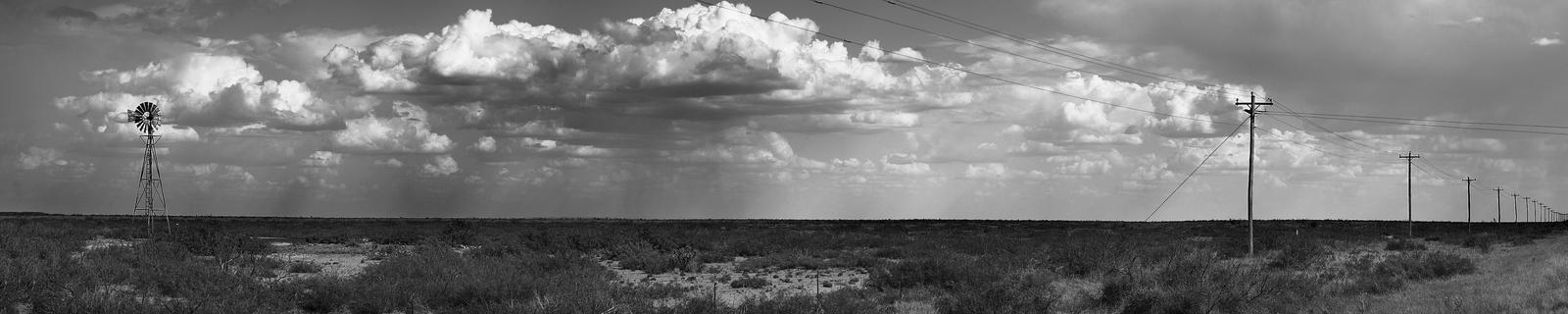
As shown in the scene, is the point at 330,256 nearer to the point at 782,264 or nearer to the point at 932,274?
the point at 782,264

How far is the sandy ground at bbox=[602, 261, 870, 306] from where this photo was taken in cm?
2548

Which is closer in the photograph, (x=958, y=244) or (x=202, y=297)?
(x=202, y=297)

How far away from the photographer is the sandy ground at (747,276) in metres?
25.5

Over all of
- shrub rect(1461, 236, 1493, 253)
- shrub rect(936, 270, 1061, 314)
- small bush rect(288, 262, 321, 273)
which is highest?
shrub rect(1461, 236, 1493, 253)

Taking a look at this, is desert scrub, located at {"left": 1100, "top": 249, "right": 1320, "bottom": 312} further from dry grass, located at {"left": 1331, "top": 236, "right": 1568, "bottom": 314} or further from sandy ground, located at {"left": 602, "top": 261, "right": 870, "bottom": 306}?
sandy ground, located at {"left": 602, "top": 261, "right": 870, "bottom": 306}

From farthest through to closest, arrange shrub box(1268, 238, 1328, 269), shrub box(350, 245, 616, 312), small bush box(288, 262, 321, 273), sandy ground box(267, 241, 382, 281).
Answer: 1. shrub box(1268, 238, 1328, 269)
2. sandy ground box(267, 241, 382, 281)
3. small bush box(288, 262, 321, 273)
4. shrub box(350, 245, 616, 312)

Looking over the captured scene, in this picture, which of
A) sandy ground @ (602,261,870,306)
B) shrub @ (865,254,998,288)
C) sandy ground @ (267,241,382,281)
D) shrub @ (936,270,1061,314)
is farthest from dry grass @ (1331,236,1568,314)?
sandy ground @ (267,241,382,281)

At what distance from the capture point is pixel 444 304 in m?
20.0

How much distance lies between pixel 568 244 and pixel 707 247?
20.8ft

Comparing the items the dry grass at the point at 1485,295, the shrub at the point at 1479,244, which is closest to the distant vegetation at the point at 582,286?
the dry grass at the point at 1485,295

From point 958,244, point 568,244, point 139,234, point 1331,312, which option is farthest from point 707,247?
point 139,234

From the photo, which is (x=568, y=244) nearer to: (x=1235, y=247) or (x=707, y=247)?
(x=707, y=247)

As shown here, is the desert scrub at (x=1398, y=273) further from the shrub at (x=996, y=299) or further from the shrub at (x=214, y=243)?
the shrub at (x=214, y=243)

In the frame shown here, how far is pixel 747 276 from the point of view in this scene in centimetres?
3084
